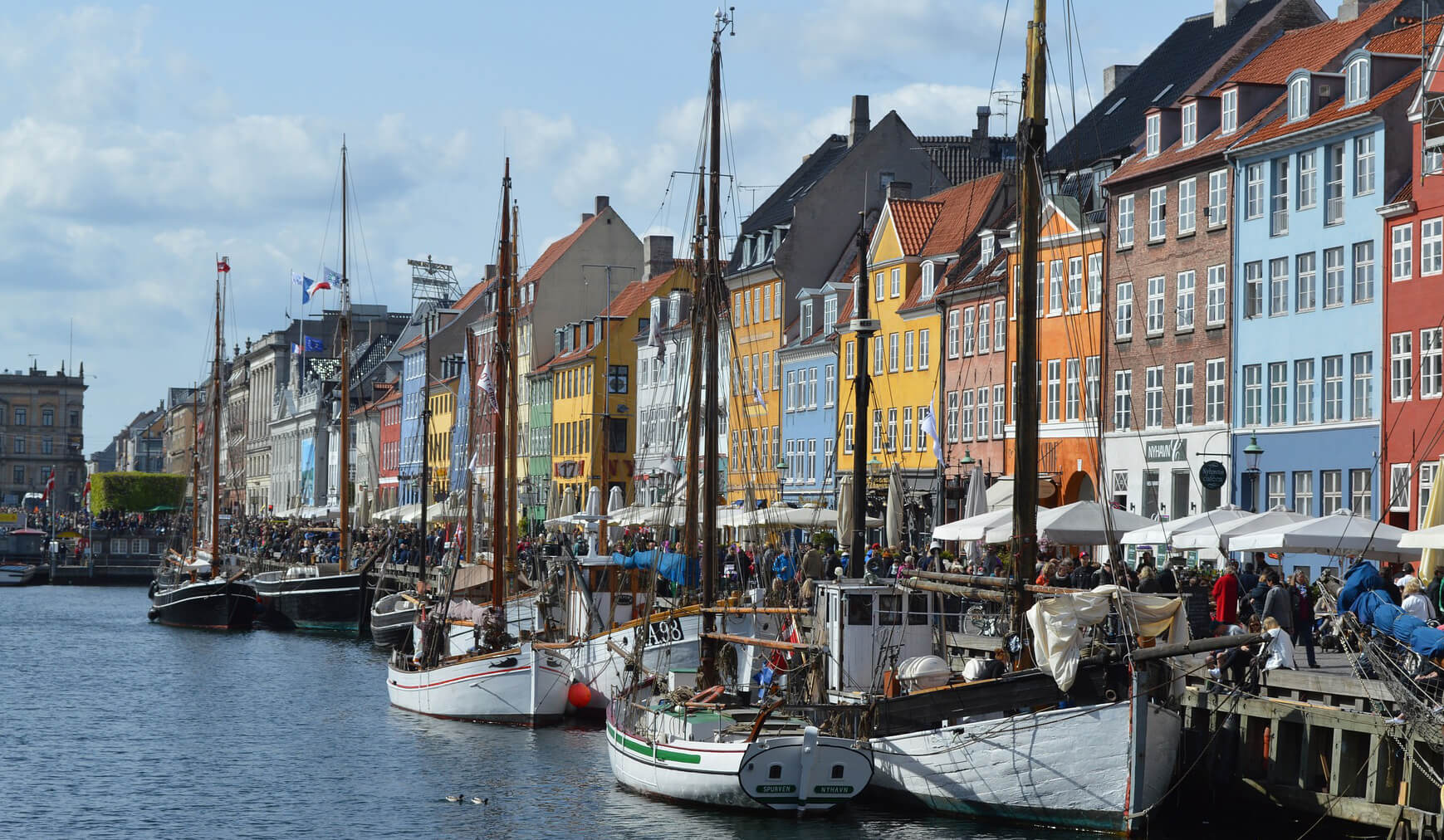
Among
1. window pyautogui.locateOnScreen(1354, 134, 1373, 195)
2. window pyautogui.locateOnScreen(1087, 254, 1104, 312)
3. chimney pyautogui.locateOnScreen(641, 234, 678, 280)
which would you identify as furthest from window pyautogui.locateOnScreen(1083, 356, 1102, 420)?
chimney pyautogui.locateOnScreen(641, 234, 678, 280)

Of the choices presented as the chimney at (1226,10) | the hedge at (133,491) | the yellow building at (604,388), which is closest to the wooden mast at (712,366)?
the chimney at (1226,10)

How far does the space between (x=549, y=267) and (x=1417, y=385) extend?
77184 mm

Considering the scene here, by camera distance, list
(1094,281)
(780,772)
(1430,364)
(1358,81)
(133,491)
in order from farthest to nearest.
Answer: (133,491), (1094,281), (1358,81), (1430,364), (780,772)

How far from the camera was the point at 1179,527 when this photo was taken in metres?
39.9

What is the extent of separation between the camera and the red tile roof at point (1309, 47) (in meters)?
57.7

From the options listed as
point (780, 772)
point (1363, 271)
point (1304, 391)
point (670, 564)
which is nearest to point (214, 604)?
point (670, 564)

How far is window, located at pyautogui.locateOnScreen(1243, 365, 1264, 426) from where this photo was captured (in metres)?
57.5

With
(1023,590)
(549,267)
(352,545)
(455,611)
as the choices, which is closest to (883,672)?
(1023,590)

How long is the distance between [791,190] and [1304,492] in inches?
1840

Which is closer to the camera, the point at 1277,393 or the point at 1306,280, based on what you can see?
the point at 1306,280

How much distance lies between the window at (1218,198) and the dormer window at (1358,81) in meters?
5.59

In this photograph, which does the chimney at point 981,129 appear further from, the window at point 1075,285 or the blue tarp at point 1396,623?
the blue tarp at point 1396,623

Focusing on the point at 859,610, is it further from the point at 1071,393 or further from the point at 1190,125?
the point at 1071,393

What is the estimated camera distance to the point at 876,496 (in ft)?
241
